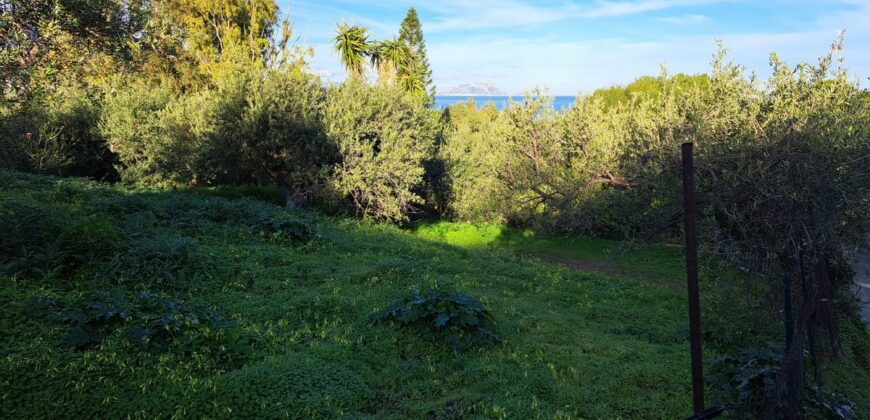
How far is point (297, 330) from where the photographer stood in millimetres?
8930

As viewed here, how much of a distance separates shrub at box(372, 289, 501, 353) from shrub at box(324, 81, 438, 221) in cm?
1283

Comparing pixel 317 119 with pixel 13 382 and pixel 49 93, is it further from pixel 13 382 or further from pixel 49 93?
pixel 13 382

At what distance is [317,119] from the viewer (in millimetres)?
21859

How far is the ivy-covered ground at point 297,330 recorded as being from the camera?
22.0 feet

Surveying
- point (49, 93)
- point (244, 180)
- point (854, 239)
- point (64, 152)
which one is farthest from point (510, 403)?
point (64, 152)

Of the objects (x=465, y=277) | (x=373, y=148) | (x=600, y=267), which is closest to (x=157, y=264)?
(x=465, y=277)

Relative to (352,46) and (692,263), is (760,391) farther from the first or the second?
(352,46)

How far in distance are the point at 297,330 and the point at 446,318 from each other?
101 inches

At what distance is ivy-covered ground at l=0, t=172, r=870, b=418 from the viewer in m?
6.70

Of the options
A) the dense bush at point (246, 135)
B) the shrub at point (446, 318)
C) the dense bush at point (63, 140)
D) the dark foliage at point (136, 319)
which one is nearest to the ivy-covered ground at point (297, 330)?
the dark foliage at point (136, 319)

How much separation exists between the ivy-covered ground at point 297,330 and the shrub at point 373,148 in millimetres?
6591

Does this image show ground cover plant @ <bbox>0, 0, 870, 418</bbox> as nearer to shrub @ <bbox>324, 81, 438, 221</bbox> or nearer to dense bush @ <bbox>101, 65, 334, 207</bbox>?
shrub @ <bbox>324, 81, 438, 221</bbox>

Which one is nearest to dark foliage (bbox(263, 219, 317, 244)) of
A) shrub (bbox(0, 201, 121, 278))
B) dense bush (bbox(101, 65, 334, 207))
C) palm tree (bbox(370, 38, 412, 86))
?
shrub (bbox(0, 201, 121, 278))

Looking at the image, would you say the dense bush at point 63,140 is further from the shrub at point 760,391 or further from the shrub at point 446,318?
the shrub at point 760,391
